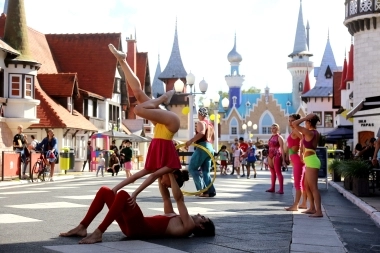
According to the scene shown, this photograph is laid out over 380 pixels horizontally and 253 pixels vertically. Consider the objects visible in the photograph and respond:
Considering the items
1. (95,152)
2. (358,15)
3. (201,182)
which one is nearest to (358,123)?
(358,15)

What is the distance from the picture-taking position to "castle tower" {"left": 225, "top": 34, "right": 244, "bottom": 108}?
488 feet

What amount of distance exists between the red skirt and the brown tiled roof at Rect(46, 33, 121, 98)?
4654 cm

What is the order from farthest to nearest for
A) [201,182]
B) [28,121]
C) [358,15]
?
[358,15] < [28,121] < [201,182]

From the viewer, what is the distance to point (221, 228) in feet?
34.2

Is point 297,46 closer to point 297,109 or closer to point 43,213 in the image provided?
point 297,109

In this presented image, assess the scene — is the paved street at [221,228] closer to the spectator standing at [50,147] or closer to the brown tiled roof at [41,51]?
the spectator standing at [50,147]

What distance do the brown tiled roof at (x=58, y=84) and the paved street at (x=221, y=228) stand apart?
30.1 metres

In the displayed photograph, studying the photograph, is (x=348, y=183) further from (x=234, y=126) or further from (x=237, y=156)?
(x=234, y=126)

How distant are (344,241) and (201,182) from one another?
7286mm

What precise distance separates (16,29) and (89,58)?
20022 millimetres

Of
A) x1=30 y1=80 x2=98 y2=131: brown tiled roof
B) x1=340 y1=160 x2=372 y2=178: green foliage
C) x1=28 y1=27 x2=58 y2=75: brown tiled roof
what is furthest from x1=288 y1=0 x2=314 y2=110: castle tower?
x1=340 y1=160 x2=372 y2=178: green foliage

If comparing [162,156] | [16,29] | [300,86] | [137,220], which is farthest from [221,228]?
[300,86]

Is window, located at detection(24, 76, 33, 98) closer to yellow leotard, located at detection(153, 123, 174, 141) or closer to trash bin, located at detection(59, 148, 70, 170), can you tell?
trash bin, located at detection(59, 148, 70, 170)

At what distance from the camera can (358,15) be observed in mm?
50406
